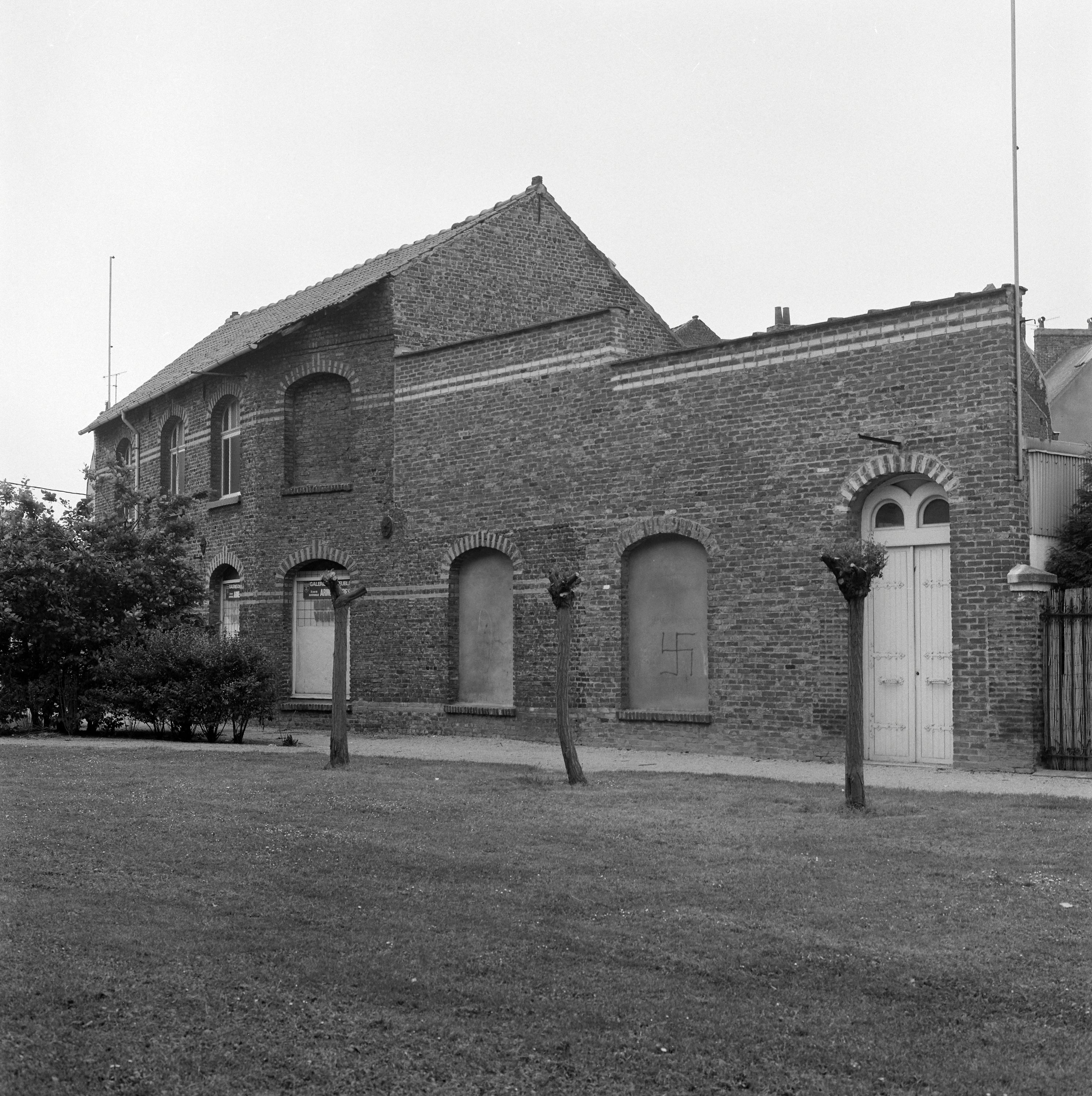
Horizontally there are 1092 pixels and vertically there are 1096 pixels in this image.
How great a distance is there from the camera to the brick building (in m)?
16.1

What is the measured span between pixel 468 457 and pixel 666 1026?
16462mm

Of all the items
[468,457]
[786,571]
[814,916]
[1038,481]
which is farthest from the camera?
[468,457]

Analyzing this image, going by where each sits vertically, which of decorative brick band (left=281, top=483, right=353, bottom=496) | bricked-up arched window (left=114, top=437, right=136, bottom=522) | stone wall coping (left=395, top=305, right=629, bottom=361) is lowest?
decorative brick band (left=281, top=483, right=353, bottom=496)

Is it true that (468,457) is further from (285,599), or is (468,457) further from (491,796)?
(491,796)

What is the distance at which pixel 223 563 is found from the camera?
26.9 m

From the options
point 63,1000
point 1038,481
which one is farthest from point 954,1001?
point 1038,481

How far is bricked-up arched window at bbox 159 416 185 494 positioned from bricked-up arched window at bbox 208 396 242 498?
1964 mm

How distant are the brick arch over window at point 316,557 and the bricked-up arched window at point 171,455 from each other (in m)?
5.76

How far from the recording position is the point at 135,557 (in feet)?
73.3

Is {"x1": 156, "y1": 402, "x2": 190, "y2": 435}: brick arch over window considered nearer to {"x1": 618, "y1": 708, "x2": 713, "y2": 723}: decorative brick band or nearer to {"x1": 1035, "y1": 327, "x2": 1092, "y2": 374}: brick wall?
{"x1": 618, "y1": 708, "x2": 713, "y2": 723}: decorative brick band

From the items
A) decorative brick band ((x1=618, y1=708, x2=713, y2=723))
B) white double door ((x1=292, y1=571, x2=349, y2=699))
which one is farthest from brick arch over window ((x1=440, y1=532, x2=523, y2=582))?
white double door ((x1=292, y1=571, x2=349, y2=699))

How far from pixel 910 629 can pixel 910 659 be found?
1.18ft

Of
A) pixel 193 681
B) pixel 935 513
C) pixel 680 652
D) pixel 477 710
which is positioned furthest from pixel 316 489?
pixel 935 513

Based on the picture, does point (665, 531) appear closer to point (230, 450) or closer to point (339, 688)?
point (339, 688)
